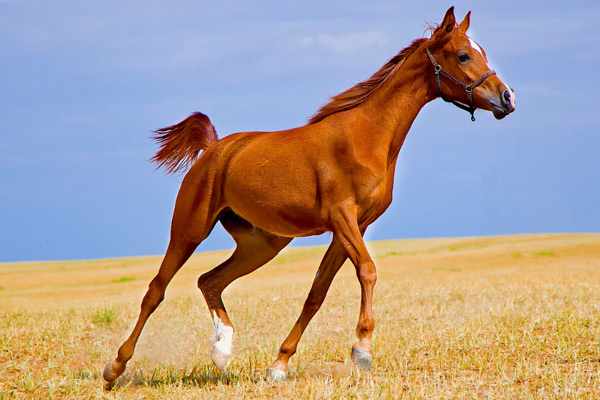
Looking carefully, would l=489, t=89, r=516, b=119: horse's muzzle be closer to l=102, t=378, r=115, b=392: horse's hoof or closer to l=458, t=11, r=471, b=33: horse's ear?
l=458, t=11, r=471, b=33: horse's ear

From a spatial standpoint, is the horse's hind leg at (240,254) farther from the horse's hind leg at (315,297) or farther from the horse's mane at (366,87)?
the horse's mane at (366,87)

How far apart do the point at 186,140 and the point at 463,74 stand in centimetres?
324

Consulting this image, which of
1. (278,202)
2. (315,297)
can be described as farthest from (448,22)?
(315,297)

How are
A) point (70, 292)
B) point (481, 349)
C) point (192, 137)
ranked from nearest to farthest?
point (481, 349) < point (192, 137) < point (70, 292)

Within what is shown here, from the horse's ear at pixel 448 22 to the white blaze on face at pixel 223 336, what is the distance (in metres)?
3.39

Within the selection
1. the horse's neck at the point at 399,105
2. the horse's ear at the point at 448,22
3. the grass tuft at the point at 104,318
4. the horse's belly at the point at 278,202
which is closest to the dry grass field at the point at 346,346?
the grass tuft at the point at 104,318

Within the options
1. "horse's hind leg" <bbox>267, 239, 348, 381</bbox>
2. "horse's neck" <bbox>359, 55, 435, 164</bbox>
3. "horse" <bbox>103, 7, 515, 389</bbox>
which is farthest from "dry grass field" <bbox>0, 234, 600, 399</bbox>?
"horse's neck" <bbox>359, 55, 435, 164</bbox>

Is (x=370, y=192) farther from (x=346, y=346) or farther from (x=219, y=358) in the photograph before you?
(x=346, y=346)

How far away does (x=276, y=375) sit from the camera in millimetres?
5648

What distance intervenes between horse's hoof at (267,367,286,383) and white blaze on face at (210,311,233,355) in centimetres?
57

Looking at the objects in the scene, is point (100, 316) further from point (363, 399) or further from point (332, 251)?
point (363, 399)

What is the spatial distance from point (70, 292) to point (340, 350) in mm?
13882

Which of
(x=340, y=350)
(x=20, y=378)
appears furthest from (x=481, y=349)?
(x=20, y=378)

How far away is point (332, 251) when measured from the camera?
19.1 ft
